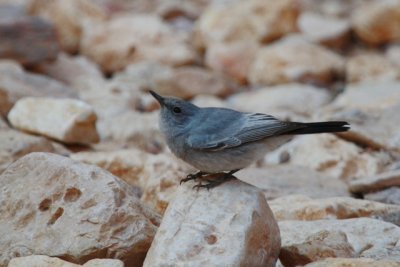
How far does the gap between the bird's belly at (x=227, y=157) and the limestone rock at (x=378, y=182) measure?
133cm

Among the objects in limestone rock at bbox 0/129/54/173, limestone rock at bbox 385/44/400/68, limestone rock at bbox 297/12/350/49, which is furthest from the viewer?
limestone rock at bbox 297/12/350/49

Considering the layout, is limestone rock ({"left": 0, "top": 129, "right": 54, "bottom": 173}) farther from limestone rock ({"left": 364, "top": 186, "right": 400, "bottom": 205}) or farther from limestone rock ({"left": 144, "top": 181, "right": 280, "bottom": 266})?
limestone rock ({"left": 364, "top": 186, "right": 400, "bottom": 205})

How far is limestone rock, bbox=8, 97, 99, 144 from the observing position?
234 inches

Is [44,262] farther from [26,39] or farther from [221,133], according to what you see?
[26,39]

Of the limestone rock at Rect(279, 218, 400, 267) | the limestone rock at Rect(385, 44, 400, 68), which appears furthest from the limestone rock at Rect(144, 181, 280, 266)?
the limestone rock at Rect(385, 44, 400, 68)

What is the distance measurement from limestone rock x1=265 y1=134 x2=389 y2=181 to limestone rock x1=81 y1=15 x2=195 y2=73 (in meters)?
3.89

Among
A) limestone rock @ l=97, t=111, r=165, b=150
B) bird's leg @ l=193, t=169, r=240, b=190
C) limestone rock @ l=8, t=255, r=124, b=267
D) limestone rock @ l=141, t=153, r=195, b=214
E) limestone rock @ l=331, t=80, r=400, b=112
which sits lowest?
limestone rock @ l=97, t=111, r=165, b=150

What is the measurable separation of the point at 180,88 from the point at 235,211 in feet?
17.1

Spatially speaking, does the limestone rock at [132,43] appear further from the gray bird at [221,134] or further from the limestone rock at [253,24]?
the gray bird at [221,134]

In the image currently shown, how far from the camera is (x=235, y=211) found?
11.8 feet

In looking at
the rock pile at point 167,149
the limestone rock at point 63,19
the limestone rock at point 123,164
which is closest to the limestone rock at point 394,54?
the rock pile at point 167,149

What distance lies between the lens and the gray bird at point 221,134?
402cm

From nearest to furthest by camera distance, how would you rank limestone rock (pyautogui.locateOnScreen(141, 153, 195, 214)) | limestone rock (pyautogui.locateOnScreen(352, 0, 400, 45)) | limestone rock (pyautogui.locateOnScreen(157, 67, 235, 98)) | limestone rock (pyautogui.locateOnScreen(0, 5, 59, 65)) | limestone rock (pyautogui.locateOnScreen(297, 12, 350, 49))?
limestone rock (pyautogui.locateOnScreen(141, 153, 195, 214)), limestone rock (pyautogui.locateOnScreen(0, 5, 59, 65)), limestone rock (pyautogui.locateOnScreen(157, 67, 235, 98)), limestone rock (pyautogui.locateOnScreen(352, 0, 400, 45)), limestone rock (pyautogui.locateOnScreen(297, 12, 350, 49))

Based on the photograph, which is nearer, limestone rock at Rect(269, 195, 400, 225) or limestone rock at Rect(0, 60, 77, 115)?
limestone rock at Rect(269, 195, 400, 225)
